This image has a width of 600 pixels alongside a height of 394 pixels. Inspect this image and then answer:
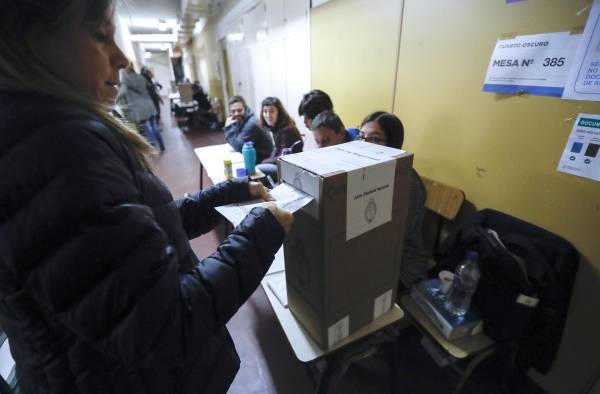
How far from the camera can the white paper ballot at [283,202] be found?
0.64 metres

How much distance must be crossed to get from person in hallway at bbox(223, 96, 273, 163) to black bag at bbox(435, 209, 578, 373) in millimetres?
1967

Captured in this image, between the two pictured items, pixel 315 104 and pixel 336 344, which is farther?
pixel 315 104

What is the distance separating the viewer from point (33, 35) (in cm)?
41

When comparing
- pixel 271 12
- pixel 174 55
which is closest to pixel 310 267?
pixel 271 12

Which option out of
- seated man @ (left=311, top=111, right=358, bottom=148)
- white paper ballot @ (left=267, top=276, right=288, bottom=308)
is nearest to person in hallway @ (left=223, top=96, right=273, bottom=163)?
seated man @ (left=311, top=111, right=358, bottom=148)

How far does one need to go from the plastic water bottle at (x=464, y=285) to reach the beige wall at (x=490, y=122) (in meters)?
0.32

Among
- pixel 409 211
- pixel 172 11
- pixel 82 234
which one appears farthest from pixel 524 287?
pixel 172 11

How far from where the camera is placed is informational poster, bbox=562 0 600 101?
92 cm

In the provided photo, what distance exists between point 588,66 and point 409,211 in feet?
2.51

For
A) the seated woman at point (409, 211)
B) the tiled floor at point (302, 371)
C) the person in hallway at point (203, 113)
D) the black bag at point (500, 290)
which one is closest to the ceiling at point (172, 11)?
the person in hallway at point (203, 113)

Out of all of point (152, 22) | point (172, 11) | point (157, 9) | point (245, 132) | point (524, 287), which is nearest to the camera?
point (524, 287)

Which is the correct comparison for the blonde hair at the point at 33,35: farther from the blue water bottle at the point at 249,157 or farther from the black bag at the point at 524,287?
the blue water bottle at the point at 249,157

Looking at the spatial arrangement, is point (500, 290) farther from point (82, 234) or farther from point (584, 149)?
point (82, 234)

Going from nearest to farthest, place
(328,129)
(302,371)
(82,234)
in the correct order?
(82,234) < (302,371) < (328,129)
